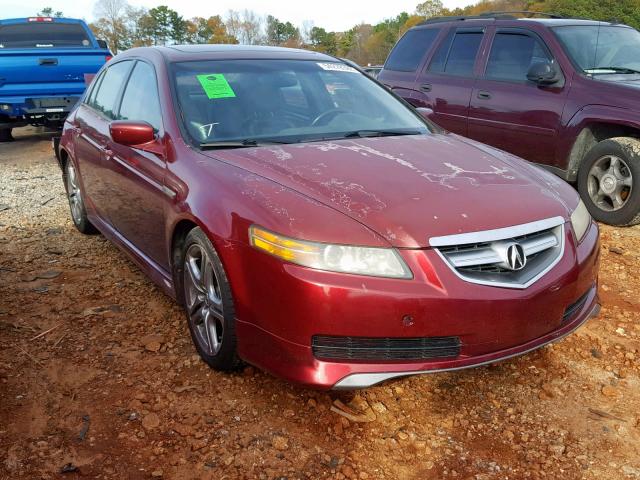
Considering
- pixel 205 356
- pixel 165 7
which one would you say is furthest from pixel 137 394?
pixel 165 7

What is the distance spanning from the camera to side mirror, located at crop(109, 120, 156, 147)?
10.7 feet

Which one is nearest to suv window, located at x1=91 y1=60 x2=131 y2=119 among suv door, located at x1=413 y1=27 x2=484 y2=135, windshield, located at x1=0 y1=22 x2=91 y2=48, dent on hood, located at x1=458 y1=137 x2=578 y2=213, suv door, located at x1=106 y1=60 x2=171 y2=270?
suv door, located at x1=106 y1=60 x2=171 y2=270

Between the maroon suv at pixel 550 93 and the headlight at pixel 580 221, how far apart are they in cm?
246

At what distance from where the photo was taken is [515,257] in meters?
2.44

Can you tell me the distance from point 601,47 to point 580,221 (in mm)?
3777

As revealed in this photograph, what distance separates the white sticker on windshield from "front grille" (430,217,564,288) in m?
1.98

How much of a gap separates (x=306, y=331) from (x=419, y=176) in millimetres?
927

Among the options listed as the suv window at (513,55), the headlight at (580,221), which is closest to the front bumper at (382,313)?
the headlight at (580,221)

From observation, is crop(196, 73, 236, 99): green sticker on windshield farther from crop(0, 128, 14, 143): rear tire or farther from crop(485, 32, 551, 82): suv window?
crop(0, 128, 14, 143): rear tire

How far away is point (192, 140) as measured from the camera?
10.4 feet

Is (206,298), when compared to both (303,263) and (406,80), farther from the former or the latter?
(406,80)

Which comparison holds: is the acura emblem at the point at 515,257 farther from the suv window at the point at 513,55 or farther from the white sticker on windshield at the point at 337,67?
the suv window at the point at 513,55

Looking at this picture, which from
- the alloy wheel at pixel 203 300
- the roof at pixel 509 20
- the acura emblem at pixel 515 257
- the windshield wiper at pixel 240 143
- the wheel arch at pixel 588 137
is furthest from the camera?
the roof at pixel 509 20

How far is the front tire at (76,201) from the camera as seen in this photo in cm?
511
